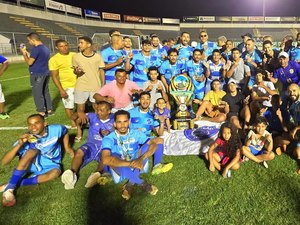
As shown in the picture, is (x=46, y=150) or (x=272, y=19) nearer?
(x=46, y=150)

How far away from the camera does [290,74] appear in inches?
246

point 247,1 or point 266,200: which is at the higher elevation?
point 247,1

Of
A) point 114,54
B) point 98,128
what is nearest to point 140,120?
point 98,128

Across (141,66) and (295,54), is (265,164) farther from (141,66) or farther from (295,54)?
(295,54)

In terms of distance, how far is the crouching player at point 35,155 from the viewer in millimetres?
3781

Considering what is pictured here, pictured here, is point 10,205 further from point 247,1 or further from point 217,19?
point 247,1

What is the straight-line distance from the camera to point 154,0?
229 feet

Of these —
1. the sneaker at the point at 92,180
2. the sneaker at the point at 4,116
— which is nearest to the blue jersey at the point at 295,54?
the sneaker at the point at 92,180

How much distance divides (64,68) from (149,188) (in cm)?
385

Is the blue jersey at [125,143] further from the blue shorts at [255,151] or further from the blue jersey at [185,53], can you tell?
the blue jersey at [185,53]

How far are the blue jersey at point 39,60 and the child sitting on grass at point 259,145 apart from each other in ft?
18.5

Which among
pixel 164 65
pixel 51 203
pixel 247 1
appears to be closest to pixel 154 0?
pixel 247 1

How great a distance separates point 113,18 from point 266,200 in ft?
187

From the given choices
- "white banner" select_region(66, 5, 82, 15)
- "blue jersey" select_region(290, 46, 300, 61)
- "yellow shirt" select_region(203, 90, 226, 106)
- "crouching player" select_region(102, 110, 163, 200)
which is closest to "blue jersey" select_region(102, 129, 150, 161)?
"crouching player" select_region(102, 110, 163, 200)
